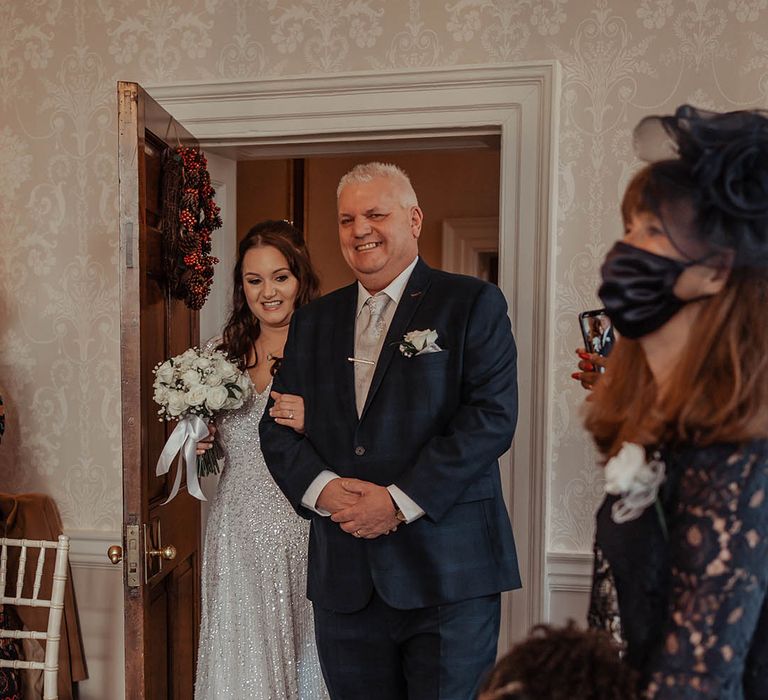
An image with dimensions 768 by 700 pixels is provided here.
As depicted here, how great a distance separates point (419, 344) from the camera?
2289 mm

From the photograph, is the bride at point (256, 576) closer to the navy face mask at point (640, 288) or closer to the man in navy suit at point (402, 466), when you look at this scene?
the man in navy suit at point (402, 466)

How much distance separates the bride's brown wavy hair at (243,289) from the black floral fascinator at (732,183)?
199 cm

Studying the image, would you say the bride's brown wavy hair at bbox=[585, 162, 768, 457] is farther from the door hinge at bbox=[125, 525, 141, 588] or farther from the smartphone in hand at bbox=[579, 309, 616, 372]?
the door hinge at bbox=[125, 525, 141, 588]

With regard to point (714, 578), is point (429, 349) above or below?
above

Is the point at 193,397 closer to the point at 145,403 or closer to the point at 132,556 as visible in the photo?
the point at 145,403

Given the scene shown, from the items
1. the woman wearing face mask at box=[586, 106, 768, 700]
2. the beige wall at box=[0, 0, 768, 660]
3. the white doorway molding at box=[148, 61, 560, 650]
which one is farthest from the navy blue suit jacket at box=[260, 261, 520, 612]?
the woman wearing face mask at box=[586, 106, 768, 700]

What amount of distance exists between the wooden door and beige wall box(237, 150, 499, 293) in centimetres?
256

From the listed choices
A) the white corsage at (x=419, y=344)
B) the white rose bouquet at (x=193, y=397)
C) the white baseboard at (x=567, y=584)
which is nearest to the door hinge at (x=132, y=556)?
the white rose bouquet at (x=193, y=397)

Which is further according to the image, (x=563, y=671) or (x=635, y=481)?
(x=635, y=481)

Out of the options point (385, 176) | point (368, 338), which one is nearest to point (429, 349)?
point (368, 338)

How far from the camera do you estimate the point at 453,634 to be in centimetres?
224

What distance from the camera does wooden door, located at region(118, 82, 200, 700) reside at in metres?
2.58

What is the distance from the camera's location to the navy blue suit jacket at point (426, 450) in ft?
7.32

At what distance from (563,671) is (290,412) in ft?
5.09
